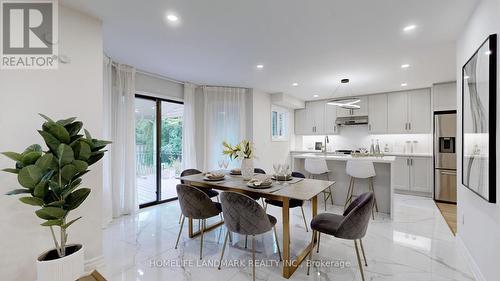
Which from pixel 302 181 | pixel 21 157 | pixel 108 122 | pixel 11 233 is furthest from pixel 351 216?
pixel 108 122

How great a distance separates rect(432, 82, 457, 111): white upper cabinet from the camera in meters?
4.53

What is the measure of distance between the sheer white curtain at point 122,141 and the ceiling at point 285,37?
0.37 m

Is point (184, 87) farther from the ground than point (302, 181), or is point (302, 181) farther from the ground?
point (184, 87)

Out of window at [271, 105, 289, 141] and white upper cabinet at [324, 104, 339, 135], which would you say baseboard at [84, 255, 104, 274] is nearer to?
window at [271, 105, 289, 141]

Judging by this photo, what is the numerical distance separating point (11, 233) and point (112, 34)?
2164 mm

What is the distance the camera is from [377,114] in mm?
5785

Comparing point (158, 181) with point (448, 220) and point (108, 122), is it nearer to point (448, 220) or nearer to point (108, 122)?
point (108, 122)

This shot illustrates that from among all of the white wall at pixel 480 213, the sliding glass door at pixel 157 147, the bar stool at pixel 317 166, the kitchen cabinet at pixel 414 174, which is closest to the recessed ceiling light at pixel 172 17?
the sliding glass door at pixel 157 147

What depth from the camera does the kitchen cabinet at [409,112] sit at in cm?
520

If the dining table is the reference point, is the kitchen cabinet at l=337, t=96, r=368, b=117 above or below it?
above

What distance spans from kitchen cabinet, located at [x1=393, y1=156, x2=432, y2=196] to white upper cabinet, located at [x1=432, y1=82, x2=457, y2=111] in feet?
3.75

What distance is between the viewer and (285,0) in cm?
194

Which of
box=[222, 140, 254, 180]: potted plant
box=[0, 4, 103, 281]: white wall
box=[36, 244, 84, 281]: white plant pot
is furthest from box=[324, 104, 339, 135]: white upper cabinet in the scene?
box=[36, 244, 84, 281]: white plant pot

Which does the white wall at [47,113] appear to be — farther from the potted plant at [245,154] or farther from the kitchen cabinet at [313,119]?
the kitchen cabinet at [313,119]
